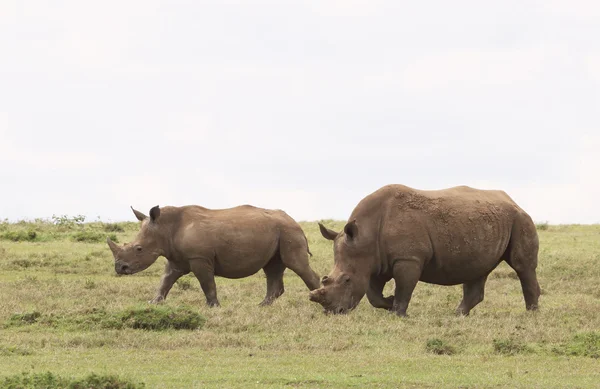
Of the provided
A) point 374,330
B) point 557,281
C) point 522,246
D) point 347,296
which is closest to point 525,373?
point 374,330

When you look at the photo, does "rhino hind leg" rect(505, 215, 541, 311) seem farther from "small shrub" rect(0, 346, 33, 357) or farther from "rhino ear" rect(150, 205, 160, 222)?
"small shrub" rect(0, 346, 33, 357)

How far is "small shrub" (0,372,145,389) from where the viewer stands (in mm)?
9406

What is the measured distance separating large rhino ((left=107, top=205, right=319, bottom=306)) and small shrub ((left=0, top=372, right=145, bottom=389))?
23.9ft

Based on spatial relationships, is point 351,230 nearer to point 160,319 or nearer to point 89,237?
point 160,319

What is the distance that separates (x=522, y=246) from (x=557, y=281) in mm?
5064

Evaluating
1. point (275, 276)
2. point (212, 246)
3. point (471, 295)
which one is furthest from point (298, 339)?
point (275, 276)

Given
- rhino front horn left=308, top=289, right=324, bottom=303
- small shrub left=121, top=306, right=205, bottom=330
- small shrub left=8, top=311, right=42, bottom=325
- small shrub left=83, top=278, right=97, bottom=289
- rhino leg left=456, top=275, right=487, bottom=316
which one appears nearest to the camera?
small shrub left=121, top=306, right=205, bottom=330

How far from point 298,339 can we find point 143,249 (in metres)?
5.17

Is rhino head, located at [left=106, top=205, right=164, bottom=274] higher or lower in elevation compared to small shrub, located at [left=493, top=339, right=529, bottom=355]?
higher

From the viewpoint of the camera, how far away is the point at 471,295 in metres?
16.8

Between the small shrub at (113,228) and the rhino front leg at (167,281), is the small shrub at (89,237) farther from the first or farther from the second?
the rhino front leg at (167,281)

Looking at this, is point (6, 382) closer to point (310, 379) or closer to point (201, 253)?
point (310, 379)

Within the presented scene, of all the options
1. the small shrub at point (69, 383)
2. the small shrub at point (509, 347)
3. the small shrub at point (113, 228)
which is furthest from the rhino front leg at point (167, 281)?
the small shrub at point (113, 228)

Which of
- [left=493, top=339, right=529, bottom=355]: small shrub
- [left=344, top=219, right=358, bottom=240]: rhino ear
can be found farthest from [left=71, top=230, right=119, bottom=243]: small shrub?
[left=493, top=339, right=529, bottom=355]: small shrub
